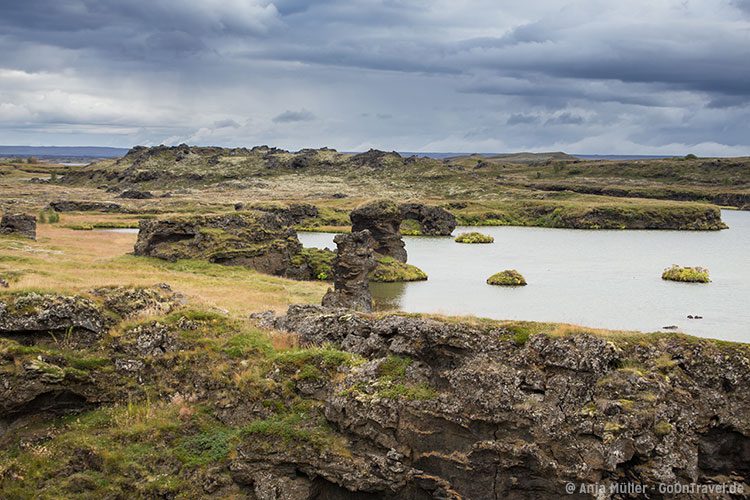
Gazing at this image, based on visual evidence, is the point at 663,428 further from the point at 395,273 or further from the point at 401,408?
the point at 395,273

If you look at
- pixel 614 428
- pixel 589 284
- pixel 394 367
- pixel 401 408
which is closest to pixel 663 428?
pixel 614 428

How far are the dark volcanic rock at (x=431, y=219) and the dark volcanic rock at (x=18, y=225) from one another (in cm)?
6394

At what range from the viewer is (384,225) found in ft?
264

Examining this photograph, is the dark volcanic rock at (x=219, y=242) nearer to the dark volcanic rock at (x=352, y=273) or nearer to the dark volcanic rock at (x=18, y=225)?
the dark volcanic rock at (x=18, y=225)

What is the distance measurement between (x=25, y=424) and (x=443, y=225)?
101m

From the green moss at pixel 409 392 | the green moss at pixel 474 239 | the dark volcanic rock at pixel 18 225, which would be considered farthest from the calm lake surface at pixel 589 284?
the dark volcanic rock at pixel 18 225

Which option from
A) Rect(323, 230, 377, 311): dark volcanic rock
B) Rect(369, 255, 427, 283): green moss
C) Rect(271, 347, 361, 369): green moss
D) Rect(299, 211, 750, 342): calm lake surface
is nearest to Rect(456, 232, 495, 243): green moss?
Rect(299, 211, 750, 342): calm lake surface

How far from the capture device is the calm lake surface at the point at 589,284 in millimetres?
47969

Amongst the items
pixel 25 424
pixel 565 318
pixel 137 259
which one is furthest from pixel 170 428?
pixel 137 259

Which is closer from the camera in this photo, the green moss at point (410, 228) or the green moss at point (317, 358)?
the green moss at point (317, 358)

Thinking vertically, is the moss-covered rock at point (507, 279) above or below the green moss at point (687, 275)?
below

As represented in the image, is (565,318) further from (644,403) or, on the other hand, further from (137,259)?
(137,259)

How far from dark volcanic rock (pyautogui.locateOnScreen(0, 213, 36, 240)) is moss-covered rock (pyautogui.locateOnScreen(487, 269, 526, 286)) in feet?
156

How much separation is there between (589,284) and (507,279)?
25.9 feet
